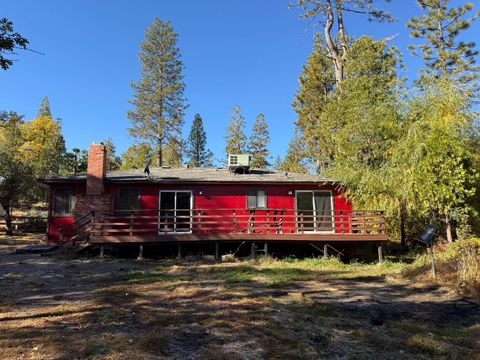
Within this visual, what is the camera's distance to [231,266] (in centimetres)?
1245

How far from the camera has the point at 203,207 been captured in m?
16.4

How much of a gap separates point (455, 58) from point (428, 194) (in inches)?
564

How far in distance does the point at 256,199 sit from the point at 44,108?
4808 cm

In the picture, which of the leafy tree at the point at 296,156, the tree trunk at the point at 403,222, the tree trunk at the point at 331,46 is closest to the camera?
the tree trunk at the point at 403,222

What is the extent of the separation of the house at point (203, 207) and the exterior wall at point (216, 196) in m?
0.04

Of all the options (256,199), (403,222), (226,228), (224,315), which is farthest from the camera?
(256,199)

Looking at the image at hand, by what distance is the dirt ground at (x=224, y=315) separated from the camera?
5.14 m

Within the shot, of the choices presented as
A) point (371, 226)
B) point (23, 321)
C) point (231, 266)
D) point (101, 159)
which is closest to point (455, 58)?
point (371, 226)

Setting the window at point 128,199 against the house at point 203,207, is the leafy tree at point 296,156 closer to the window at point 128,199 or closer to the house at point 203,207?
the house at point 203,207

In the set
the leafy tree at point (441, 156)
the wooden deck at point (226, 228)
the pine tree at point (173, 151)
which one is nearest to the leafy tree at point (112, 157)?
the pine tree at point (173, 151)

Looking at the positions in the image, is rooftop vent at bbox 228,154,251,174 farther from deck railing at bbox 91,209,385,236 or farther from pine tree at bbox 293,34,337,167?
pine tree at bbox 293,34,337,167

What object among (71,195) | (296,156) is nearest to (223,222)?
(71,195)

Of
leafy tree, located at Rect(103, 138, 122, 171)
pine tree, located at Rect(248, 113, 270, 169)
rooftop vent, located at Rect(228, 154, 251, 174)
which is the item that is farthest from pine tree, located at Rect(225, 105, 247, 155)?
rooftop vent, located at Rect(228, 154, 251, 174)

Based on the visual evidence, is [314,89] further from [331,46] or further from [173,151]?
[173,151]
